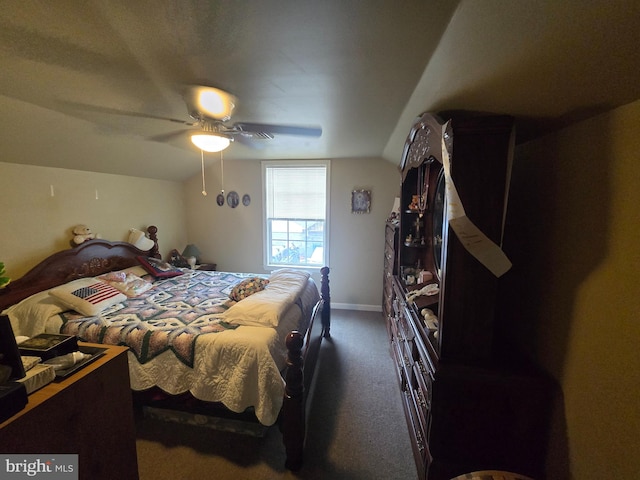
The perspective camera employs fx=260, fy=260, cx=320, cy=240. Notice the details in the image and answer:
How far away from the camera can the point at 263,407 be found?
161 cm

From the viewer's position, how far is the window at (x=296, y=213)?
4016mm

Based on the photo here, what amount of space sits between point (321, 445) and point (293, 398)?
56 centimetres

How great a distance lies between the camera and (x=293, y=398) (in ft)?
5.06

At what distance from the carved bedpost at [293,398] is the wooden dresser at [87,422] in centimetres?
75

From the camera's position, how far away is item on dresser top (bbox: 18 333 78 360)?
90 centimetres

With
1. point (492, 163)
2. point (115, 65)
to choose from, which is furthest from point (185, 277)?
point (492, 163)

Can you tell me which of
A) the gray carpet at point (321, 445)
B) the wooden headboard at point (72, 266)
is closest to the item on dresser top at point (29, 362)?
the gray carpet at point (321, 445)

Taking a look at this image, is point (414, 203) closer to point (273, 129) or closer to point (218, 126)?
point (273, 129)

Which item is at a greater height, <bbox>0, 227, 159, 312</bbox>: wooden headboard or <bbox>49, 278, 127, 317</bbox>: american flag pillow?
<bbox>0, 227, 159, 312</bbox>: wooden headboard

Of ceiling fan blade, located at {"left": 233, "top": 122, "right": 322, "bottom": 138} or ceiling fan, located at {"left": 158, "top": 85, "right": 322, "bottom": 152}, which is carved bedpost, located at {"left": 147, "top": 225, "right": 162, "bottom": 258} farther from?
ceiling fan blade, located at {"left": 233, "top": 122, "right": 322, "bottom": 138}

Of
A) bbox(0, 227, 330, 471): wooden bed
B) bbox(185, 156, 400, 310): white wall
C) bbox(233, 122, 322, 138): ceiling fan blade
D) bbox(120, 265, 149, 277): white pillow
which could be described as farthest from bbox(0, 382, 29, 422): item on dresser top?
bbox(185, 156, 400, 310): white wall

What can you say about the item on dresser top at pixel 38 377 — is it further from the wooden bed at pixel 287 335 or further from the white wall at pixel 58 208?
the white wall at pixel 58 208

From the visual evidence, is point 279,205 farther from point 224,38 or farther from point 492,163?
point 492,163

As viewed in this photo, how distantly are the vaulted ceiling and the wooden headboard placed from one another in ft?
3.19
